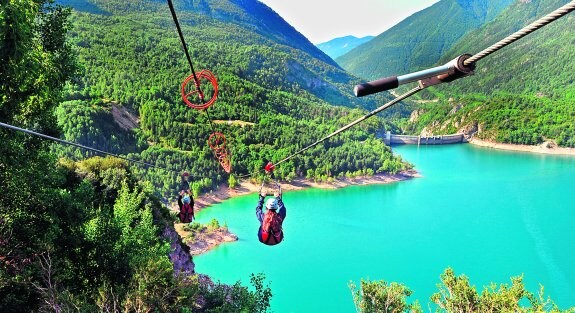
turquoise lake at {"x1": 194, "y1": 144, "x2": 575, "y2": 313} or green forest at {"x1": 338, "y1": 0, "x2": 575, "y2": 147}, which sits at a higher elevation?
green forest at {"x1": 338, "y1": 0, "x2": 575, "y2": 147}

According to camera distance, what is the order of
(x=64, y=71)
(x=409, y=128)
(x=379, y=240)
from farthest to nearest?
(x=409, y=128)
(x=379, y=240)
(x=64, y=71)

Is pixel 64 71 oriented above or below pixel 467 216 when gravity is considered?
above

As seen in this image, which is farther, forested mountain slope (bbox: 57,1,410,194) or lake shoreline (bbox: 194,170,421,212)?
forested mountain slope (bbox: 57,1,410,194)

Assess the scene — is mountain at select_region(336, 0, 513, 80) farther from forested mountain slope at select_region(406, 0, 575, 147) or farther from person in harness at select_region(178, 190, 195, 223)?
person in harness at select_region(178, 190, 195, 223)

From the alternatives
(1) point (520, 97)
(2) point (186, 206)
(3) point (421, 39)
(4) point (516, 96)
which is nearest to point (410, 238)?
(2) point (186, 206)

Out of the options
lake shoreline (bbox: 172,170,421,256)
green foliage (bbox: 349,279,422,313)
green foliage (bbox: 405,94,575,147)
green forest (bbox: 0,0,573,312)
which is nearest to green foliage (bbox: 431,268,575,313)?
green forest (bbox: 0,0,573,312)

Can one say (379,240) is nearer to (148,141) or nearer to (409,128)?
(148,141)

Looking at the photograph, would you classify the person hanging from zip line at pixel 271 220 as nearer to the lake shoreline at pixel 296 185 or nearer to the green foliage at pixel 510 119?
the lake shoreline at pixel 296 185

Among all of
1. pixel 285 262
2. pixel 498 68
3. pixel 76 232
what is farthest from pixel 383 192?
pixel 498 68
